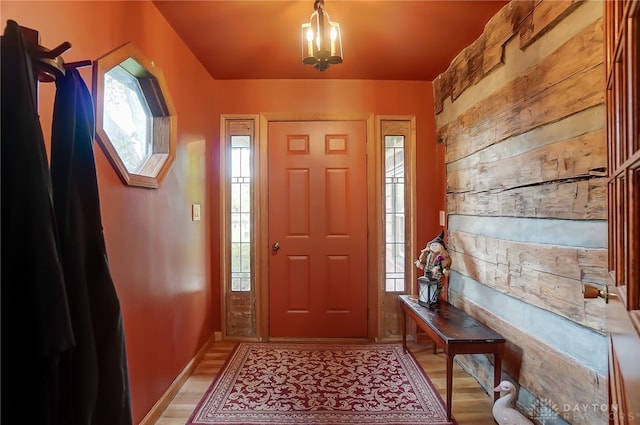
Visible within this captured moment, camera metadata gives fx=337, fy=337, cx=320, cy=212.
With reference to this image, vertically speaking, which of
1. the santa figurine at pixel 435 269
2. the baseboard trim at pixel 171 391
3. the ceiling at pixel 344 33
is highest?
the ceiling at pixel 344 33

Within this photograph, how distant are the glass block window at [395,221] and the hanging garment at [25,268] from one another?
2735mm

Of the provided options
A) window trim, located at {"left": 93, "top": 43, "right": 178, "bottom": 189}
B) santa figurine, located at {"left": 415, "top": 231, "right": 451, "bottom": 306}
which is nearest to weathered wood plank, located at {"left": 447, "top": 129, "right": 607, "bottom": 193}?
santa figurine, located at {"left": 415, "top": 231, "right": 451, "bottom": 306}

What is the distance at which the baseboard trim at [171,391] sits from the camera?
1.91m

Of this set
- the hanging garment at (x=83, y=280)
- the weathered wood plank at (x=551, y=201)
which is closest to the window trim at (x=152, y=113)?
the hanging garment at (x=83, y=280)

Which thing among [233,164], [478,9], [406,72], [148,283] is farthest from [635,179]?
[233,164]

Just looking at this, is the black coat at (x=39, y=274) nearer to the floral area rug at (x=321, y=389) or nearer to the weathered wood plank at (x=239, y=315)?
the floral area rug at (x=321, y=389)

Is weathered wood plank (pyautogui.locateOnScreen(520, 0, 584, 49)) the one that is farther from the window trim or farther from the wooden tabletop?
the window trim

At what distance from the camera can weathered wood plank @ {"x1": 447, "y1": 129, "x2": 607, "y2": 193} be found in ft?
4.36

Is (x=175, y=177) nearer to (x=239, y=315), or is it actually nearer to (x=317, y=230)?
(x=317, y=230)

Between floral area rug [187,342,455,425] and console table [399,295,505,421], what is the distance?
34cm

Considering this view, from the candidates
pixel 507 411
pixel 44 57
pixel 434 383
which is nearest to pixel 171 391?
pixel 434 383

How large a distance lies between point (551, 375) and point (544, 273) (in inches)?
18.4

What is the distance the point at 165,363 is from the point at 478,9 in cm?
292

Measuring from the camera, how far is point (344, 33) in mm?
2344
